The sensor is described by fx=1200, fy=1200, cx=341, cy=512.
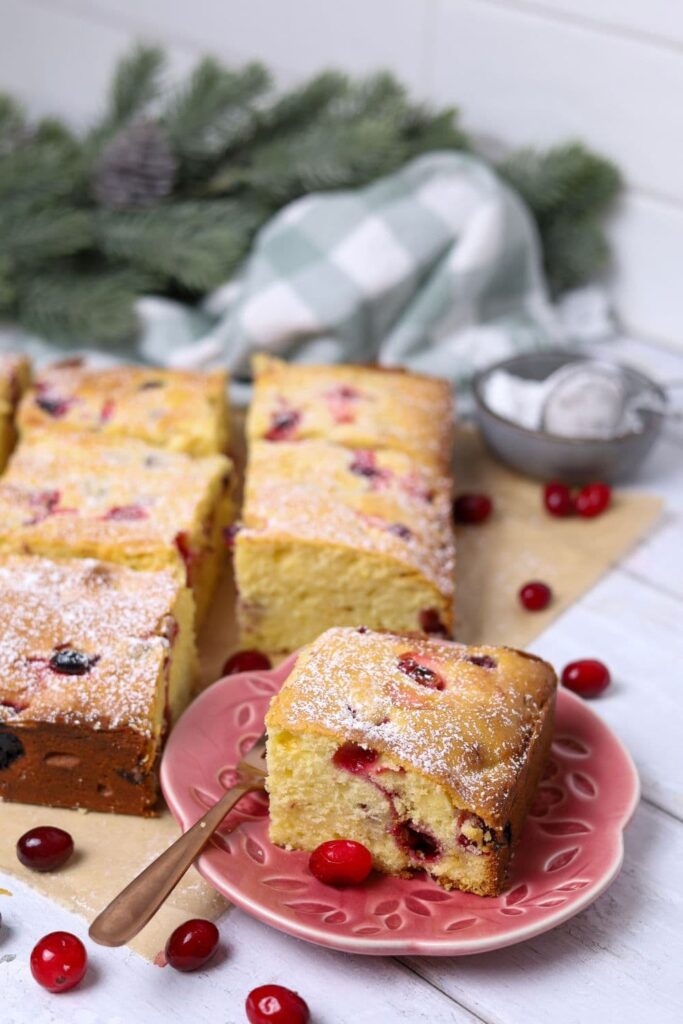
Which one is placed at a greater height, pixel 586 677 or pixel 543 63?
pixel 543 63

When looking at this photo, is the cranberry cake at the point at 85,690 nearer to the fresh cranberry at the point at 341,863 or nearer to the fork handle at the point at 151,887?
the fork handle at the point at 151,887

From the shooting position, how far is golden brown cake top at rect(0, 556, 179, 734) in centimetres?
208

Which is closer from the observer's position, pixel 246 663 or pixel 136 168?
pixel 246 663

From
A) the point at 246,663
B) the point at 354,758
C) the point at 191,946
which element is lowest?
the point at 246,663

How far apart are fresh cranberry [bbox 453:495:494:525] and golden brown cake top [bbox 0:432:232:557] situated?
581mm

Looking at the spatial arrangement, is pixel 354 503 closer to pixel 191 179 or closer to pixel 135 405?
pixel 135 405

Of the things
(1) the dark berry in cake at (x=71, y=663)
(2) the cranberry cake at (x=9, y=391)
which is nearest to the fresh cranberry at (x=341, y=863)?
(1) the dark berry in cake at (x=71, y=663)

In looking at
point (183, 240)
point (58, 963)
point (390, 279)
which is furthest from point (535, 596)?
point (183, 240)

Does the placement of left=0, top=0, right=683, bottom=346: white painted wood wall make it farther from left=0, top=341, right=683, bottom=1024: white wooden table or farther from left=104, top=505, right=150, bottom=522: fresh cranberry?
left=0, top=341, right=683, bottom=1024: white wooden table

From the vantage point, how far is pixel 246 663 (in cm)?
250

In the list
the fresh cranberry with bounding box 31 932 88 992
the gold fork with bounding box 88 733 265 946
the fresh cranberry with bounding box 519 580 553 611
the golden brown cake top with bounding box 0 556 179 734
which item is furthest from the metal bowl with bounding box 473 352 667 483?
the fresh cranberry with bounding box 31 932 88 992

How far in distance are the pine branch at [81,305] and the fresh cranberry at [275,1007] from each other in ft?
7.08

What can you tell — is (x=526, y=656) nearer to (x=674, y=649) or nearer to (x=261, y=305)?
(x=674, y=649)

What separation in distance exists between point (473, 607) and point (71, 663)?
0.96 m
